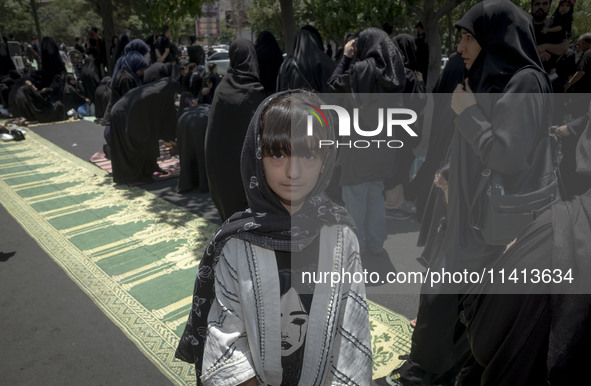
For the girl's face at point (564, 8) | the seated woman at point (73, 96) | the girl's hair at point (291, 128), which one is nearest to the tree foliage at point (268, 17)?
the seated woman at point (73, 96)

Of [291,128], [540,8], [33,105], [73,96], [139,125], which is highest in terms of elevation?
[540,8]

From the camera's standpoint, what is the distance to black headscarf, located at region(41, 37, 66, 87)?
12109 millimetres

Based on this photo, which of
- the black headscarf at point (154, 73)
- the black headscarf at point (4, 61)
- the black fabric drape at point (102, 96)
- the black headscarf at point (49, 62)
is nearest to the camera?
the black headscarf at point (154, 73)

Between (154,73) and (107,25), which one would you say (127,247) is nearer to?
(154,73)

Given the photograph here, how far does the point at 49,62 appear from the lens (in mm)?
12250

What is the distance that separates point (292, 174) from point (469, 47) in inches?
51.6

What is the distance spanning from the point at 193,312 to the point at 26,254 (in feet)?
12.7

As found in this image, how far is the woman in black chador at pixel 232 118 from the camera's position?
3994mm

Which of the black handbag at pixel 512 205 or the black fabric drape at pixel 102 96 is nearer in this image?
the black handbag at pixel 512 205

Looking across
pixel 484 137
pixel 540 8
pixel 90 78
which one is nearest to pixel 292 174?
pixel 484 137

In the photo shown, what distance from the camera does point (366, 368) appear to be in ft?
4.75

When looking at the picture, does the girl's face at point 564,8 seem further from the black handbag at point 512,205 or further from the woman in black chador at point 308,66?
the black handbag at point 512,205

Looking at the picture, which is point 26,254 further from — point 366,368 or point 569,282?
point 569,282

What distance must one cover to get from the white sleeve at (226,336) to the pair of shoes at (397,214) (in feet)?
13.4
